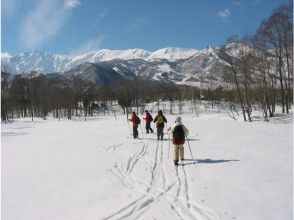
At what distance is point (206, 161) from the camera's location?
59.5ft

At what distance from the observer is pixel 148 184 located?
1356 cm

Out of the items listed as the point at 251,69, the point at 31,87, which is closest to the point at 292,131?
the point at 251,69

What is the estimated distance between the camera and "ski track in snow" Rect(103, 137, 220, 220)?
1042cm

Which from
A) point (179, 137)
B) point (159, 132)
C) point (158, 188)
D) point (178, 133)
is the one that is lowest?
point (158, 188)

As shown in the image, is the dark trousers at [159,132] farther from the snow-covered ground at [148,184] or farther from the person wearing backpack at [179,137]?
the person wearing backpack at [179,137]

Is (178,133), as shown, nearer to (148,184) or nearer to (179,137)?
(179,137)

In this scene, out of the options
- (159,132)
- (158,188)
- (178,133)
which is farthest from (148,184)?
(159,132)

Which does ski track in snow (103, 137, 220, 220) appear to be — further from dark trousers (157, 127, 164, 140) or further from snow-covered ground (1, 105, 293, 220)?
dark trousers (157, 127, 164, 140)

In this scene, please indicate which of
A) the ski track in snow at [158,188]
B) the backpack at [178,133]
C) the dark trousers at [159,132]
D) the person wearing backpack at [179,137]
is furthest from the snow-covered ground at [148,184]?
the dark trousers at [159,132]

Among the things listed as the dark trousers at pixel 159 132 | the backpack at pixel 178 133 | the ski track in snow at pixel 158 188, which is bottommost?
the ski track in snow at pixel 158 188

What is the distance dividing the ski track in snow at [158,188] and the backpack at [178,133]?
1.12 metres

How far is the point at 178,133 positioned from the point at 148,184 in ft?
16.3

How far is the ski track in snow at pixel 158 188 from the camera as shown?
410 inches

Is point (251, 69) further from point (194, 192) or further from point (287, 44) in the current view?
point (194, 192)
